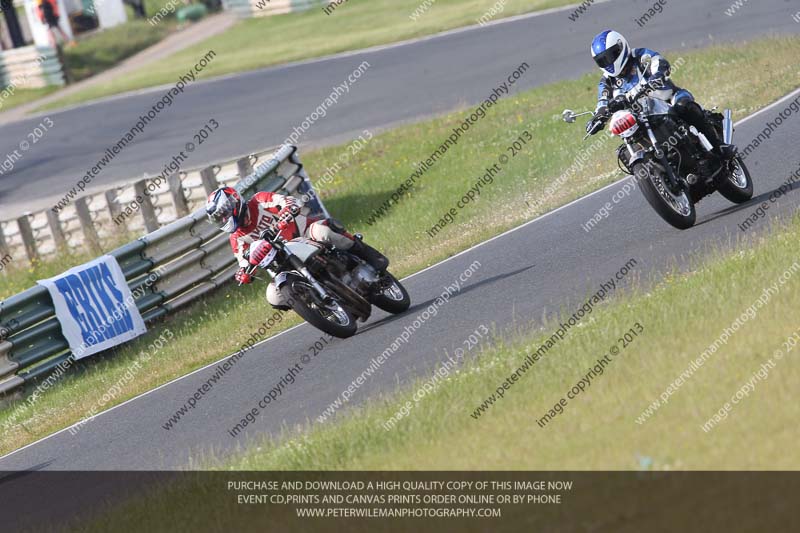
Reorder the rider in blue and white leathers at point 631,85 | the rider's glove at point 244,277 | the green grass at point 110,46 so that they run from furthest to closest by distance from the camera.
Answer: the green grass at point 110,46, the rider in blue and white leathers at point 631,85, the rider's glove at point 244,277

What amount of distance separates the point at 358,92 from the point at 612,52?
16.7 meters

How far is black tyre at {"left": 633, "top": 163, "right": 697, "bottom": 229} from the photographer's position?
35.4 ft

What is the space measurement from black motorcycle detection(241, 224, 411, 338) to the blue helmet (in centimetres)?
285

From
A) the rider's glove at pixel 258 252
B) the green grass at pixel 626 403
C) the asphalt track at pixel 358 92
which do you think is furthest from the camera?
the asphalt track at pixel 358 92

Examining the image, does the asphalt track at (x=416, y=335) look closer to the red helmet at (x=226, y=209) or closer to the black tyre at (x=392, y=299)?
the black tyre at (x=392, y=299)

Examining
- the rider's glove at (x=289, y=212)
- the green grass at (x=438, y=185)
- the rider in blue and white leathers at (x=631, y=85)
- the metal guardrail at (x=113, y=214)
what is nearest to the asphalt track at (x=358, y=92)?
the green grass at (x=438, y=185)

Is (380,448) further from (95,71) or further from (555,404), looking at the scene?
(95,71)

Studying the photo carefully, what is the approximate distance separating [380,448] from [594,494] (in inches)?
86.1

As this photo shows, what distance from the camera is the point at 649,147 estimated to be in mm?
11164

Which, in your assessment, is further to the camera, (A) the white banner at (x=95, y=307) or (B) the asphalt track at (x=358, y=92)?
(B) the asphalt track at (x=358, y=92)

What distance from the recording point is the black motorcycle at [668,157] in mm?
10914

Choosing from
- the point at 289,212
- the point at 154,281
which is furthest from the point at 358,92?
the point at 289,212

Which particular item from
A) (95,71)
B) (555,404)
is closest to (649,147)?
(555,404)

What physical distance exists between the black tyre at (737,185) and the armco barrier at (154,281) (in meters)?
6.74
